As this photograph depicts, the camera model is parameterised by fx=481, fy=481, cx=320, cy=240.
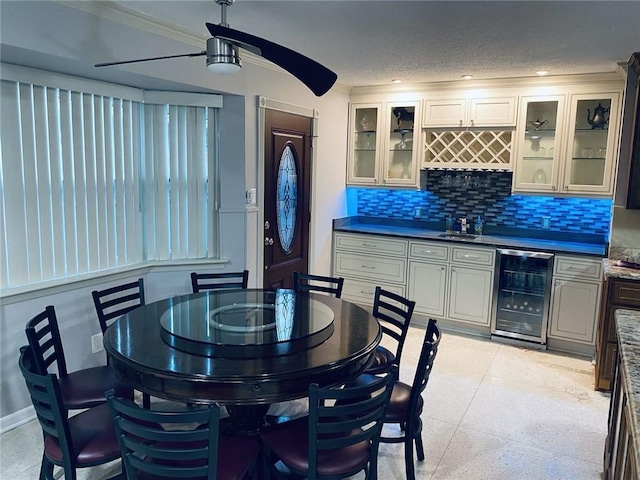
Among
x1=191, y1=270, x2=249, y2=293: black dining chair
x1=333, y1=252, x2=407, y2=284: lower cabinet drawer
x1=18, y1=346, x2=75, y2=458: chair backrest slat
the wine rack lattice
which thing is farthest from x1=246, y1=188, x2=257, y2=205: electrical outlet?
x1=18, y1=346, x2=75, y2=458: chair backrest slat

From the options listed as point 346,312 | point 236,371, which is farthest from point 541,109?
point 236,371

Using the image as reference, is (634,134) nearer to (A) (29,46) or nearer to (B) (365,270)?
(B) (365,270)

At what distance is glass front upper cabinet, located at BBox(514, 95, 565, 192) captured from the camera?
4.46 meters

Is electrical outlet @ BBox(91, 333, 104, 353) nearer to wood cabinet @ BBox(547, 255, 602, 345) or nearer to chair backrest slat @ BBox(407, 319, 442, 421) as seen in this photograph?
chair backrest slat @ BBox(407, 319, 442, 421)

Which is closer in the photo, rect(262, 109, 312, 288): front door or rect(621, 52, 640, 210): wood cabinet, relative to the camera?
rect(621, 52, 640, 210): wood cabinet

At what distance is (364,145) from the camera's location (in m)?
5.50

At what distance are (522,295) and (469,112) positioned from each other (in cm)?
185

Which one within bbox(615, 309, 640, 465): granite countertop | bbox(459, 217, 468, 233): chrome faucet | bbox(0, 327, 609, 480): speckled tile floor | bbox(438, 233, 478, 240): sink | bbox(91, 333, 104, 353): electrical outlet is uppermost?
bbox(459, 217, 468, 233): chrome faucet

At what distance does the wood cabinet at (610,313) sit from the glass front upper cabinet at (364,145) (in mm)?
2616

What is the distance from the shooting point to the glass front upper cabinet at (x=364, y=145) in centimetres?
536

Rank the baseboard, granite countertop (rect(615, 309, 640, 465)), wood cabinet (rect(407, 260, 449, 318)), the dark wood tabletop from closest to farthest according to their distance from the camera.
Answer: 1. granite countertop (rect(615, 309, 640, 465))
2. the dark wood tabletop
3. the baseboard
4. wood cabinet (rect(407, 260, 449, 318))

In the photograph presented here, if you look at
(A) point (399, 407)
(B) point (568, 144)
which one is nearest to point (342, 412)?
(A) point (399, 407)

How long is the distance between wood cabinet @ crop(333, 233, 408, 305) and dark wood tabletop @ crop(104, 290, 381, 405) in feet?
7.53

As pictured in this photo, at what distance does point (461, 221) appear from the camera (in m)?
5.16
